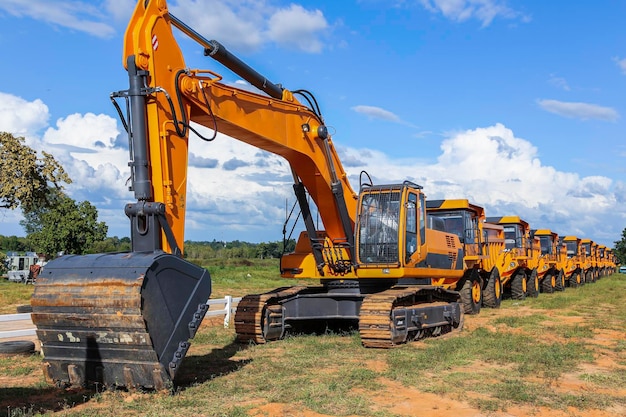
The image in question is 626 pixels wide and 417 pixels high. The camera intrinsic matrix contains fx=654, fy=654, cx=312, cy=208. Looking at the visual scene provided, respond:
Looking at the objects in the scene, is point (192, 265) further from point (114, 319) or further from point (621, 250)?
point (621, 250)

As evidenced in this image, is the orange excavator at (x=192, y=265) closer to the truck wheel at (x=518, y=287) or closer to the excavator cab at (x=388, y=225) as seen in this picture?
the excavator cab at (x=388, y=225)

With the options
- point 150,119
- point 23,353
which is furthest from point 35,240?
point 150,119

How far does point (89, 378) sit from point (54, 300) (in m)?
1.04

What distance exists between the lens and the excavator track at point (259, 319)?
41.5 ft

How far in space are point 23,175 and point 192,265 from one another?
22315 mm

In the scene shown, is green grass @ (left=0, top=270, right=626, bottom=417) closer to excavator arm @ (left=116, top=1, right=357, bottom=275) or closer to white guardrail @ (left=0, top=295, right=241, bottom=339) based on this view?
white guardrail @ (left=0, top=295, right=241, bottom=339)

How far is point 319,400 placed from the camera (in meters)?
7.86

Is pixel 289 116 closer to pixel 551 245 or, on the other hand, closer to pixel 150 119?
pixel 150 119

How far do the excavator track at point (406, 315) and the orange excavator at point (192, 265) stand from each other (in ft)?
0.09

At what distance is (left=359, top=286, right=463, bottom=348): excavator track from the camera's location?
12.0m

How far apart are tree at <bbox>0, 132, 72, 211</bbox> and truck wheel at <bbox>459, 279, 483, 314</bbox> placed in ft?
59.5

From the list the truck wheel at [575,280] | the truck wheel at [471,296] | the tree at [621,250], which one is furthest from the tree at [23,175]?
the tree at [621,250]

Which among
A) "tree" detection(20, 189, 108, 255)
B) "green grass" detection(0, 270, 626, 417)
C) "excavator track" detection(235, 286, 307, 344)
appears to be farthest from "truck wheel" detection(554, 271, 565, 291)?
"tree" detection(20, 189, 108, 255)

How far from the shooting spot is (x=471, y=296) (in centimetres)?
1909
